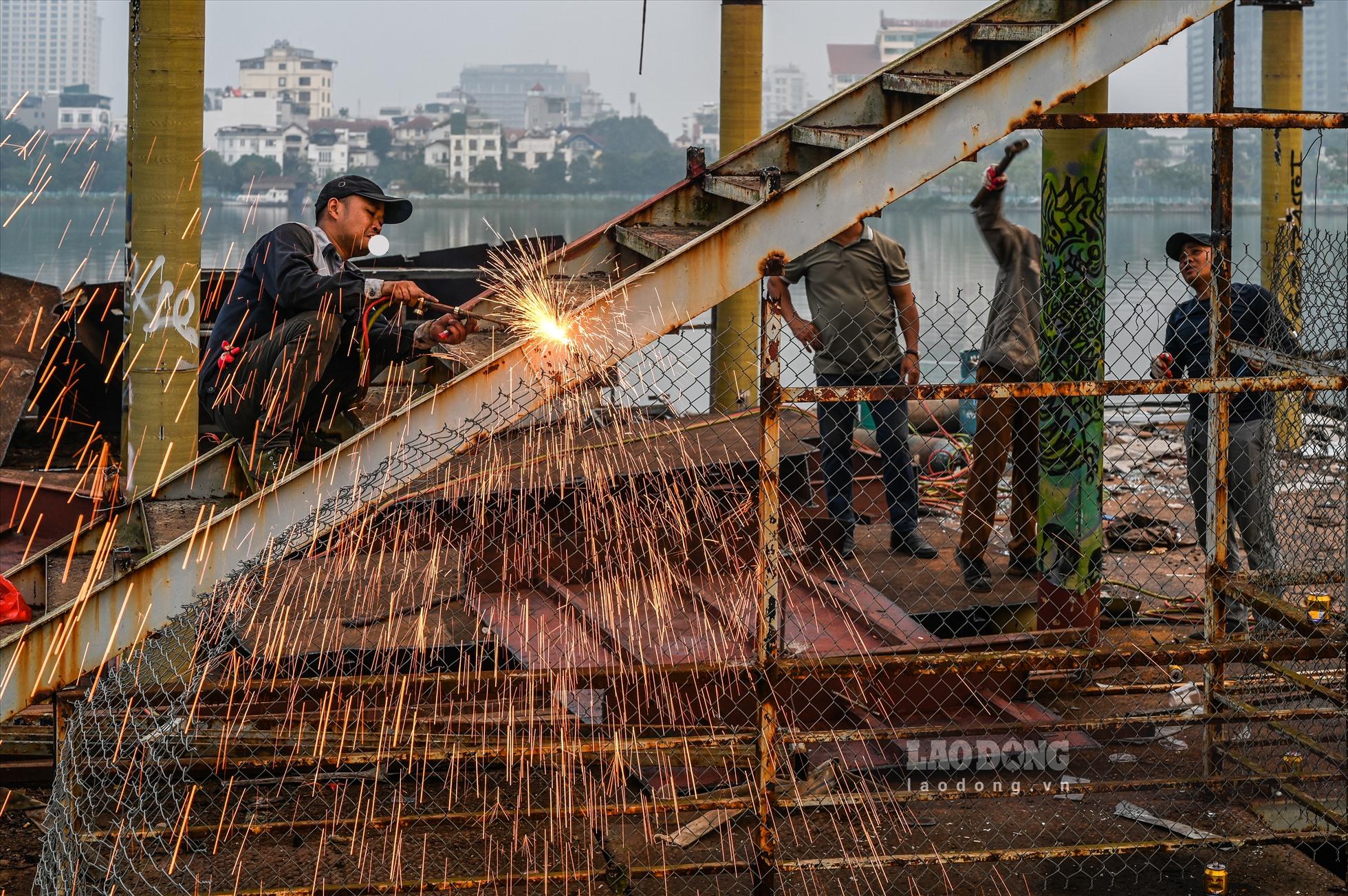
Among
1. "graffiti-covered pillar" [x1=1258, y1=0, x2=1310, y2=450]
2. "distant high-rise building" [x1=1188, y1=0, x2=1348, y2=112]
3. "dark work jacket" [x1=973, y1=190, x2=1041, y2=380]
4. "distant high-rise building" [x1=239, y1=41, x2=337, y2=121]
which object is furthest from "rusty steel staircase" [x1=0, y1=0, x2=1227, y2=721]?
"distant high-rise building" [x1=239, y1=41, x2=337, y2=121]

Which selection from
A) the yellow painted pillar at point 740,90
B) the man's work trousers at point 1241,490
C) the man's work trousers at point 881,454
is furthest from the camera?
the yellow painted pillar at point 740,90

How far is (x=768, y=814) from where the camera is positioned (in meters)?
4.71

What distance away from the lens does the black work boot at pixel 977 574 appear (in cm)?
766

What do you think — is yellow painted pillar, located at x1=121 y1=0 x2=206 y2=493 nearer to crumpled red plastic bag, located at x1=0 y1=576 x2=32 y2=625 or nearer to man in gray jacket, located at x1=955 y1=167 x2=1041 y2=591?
crumpled red plastic bag, located at x1=0 y1=576 x2=32 y2=625

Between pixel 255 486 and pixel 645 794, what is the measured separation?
6.39ft

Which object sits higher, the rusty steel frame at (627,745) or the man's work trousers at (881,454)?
the man's work trousers at (881,454)

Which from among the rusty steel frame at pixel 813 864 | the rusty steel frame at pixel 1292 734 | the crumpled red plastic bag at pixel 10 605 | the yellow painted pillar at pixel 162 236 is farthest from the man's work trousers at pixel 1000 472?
the crumpled red plastic bag at pixel 10 605

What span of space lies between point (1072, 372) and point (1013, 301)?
32.5 inches

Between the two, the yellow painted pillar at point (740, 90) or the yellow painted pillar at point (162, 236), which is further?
the yellow painted pillar at point (740, 90)

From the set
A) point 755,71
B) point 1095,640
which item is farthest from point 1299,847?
point 755,71

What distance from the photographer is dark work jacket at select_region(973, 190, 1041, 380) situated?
779cm

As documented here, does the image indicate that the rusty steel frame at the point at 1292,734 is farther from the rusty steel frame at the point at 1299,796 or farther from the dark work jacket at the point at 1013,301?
the dark work jacket at the point at 1013,301

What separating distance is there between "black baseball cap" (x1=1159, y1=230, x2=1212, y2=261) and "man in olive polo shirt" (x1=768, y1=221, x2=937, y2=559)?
4.60ft

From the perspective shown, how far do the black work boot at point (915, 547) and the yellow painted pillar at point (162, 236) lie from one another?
3.93 m
